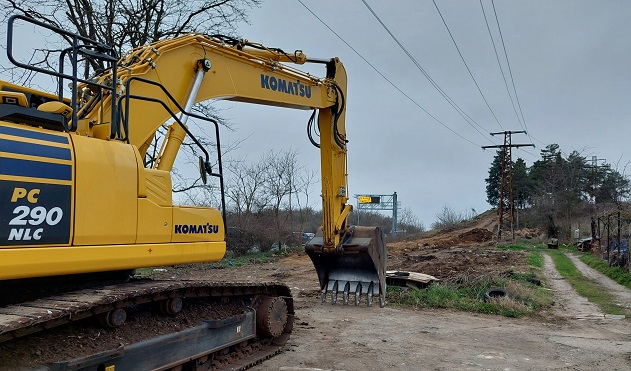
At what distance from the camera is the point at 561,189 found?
5350 cm

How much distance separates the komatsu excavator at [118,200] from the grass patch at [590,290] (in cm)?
795

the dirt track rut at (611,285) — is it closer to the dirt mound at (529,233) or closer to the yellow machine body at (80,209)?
the yellow machine body at (80,209)

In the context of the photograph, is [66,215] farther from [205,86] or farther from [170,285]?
[205,86]

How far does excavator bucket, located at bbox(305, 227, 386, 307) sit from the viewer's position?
10.7 metres

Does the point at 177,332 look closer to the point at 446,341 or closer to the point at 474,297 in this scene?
the point at 446,341

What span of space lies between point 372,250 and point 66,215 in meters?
7.16

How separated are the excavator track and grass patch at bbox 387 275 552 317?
4.77 metres

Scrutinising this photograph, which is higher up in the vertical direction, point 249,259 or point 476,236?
point 476,236

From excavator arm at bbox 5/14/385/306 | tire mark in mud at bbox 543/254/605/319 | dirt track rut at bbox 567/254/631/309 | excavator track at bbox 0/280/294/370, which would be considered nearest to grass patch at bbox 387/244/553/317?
tire mark in mud at bbox 543/254/605/319

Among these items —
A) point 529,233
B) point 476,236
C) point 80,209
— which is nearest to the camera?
point 80,209

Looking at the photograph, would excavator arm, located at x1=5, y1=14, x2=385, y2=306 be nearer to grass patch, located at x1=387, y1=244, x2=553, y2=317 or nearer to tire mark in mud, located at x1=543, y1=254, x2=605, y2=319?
grass patch, located at x1=387, y1=244, x2=553, y2=317

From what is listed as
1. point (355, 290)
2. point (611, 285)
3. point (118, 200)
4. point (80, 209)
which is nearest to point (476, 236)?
point (611, 285)

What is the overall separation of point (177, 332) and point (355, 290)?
603 cm

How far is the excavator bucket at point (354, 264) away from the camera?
10.7 metres
